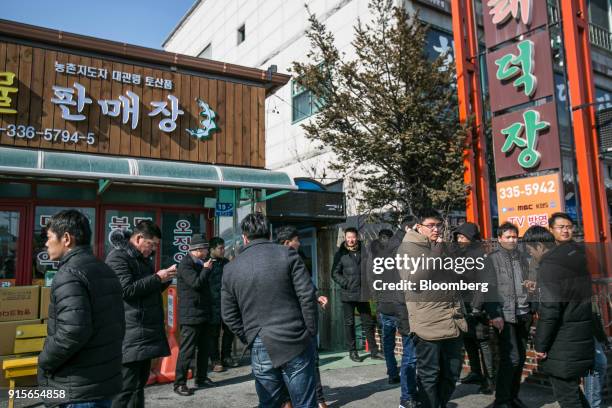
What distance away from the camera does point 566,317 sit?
3811 mm

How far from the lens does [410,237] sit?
429cm

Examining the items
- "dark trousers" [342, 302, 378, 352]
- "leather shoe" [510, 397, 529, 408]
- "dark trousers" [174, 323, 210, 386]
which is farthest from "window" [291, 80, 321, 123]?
"leather shoe" [510, 397, 529, 408]

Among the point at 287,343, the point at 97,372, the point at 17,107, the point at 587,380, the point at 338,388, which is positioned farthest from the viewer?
the point at 17,107

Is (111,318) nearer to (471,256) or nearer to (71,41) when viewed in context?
(471,256)

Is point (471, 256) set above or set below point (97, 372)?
above

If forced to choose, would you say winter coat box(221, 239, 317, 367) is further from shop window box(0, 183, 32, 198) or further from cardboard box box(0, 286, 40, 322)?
shop window box(0, 183, 32, 198)

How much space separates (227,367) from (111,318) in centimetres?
465

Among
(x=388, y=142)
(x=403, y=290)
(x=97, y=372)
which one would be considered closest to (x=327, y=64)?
(x=388, y=142)

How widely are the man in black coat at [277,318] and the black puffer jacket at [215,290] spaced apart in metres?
3.07

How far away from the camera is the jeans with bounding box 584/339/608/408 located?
402 cm

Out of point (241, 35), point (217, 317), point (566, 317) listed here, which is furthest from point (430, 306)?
point (241, 35)

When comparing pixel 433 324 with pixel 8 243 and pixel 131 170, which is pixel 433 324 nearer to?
pixel 131 170

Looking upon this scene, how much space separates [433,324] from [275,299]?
1.58 m

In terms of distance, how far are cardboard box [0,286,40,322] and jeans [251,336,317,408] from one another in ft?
15.2
